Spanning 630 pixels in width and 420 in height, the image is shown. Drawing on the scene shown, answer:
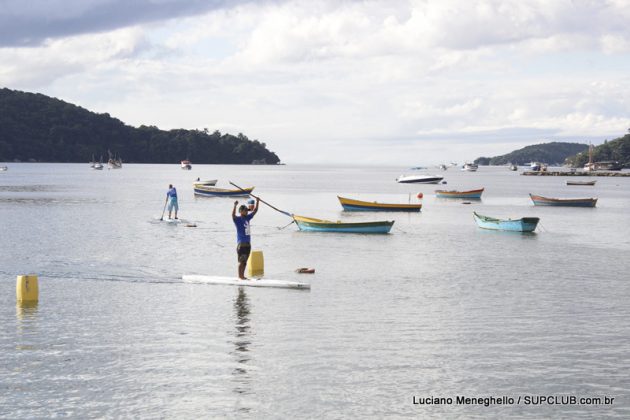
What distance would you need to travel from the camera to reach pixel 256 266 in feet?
115

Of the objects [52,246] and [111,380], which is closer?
[111,380]

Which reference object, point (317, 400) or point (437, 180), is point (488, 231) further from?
point (437, 180)

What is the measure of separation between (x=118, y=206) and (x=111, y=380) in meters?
68.8

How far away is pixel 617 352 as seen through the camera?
2039cm

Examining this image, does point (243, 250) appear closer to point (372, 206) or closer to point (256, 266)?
point (256, 266)

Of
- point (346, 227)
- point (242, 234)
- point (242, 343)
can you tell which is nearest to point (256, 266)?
point (242, 234)

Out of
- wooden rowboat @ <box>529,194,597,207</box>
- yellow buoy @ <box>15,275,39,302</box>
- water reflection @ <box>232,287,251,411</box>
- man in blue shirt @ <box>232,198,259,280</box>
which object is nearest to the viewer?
water reflection @ <box>232,287,251,411</box>

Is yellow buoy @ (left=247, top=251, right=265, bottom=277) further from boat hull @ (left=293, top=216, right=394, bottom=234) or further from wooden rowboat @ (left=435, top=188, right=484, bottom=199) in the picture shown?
wooden rowboat @ (left=435, top=188, right=484, bottom=199)

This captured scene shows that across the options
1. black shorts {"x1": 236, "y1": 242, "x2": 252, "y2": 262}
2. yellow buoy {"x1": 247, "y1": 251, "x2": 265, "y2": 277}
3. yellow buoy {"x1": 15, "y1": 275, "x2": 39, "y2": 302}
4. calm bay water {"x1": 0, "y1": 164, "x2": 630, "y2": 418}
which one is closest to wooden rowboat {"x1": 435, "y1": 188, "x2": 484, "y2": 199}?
calm bay water {"x1": 0, "y1": 164, "x2": 630, "y2": 418}

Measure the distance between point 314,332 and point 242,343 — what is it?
2424 mm

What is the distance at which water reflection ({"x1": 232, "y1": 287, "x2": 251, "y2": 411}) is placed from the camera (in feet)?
56.9

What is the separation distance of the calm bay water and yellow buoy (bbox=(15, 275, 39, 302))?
49 centimetres

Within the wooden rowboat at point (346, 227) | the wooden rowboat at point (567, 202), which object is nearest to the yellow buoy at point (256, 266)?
the wooden rowboat at point (346, 227)

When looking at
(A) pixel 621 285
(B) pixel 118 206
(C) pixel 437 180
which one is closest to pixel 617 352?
(A) pixel 621 285
